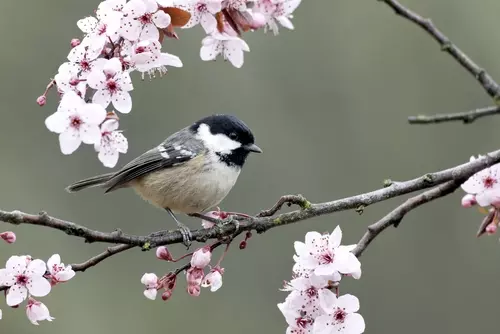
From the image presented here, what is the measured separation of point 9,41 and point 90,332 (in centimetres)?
436

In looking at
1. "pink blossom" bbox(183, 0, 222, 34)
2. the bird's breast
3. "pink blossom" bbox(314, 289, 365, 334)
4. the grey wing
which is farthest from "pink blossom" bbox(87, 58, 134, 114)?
the grey wing

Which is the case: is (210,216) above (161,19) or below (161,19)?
below

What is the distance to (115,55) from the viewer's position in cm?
273

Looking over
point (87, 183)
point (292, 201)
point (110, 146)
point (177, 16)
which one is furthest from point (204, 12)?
point (87, 183)

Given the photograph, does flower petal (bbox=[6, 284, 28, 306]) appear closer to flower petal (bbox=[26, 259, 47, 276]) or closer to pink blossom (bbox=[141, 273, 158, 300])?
flower petal (bbox=[26, 259, 47, 276])

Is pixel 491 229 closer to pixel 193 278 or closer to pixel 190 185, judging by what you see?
pixel 193 278

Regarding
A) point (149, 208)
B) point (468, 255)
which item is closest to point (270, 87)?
point (149, 208)

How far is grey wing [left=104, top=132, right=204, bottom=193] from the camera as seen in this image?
4.19 metres

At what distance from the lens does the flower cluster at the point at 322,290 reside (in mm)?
2527

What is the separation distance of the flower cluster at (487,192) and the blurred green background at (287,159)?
692 cm

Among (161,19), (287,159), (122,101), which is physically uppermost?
(287,159)

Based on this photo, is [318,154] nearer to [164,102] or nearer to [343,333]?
[164,102]

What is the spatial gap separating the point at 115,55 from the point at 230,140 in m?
1.56

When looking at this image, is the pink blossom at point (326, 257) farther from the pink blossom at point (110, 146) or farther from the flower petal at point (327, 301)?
the pink blossom at point (110, 146)
